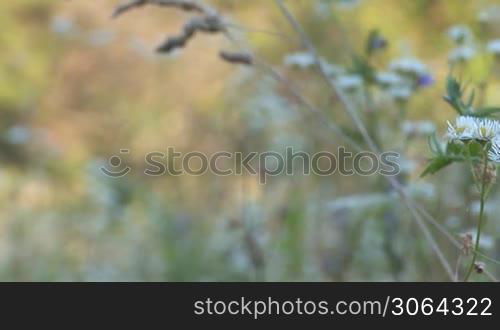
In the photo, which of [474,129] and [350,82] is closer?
[474,129]

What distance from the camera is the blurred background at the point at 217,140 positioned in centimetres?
114

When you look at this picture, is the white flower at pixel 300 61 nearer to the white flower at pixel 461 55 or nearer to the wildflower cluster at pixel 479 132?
the white flower at pixel 461 55

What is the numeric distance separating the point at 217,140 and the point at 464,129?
4.45 feet

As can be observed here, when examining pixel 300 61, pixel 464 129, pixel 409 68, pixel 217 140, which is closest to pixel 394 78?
pixel 409 68

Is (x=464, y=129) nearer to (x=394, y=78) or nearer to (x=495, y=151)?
(x=495, y=151)

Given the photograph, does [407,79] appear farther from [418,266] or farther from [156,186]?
[156,186]

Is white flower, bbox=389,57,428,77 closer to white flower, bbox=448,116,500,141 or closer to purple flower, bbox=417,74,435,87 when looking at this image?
purple flower, bbox=417,74,435,87

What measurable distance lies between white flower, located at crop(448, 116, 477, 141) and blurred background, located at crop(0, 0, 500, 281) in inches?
9.2

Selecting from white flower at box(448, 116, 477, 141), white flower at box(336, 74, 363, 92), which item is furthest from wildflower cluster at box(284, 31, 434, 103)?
white flower at box(448, 116, 477, 141)

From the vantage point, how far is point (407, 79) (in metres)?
1.07

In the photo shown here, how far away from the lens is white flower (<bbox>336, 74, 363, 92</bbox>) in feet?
3.52

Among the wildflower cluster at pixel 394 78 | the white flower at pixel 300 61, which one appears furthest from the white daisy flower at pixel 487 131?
the white flower at pixel 300 61

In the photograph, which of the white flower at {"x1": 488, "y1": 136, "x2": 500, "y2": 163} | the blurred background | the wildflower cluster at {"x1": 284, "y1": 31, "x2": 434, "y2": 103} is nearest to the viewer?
the white flower at {"x1": 488, "y1": 136, "x2": 500, "y2": 163}

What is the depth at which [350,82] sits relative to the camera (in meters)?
1.07
